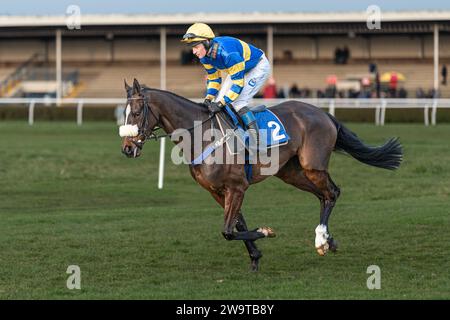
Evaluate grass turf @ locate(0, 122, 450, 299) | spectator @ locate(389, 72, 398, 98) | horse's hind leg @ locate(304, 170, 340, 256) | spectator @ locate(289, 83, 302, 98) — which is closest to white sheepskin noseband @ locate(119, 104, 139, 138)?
grass turf @ locate(0, 122, 450, 299)

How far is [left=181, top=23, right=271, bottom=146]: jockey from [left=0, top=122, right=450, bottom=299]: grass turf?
138 centimetres

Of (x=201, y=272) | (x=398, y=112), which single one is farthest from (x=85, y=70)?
(x=201, y=272)

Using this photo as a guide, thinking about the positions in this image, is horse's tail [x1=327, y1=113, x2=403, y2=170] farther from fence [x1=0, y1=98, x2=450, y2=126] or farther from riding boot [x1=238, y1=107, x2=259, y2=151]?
fence [x1=0, y1=98, x2=450, y2=126]

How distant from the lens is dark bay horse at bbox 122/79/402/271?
8.79 meters

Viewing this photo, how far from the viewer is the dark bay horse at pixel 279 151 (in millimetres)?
8789

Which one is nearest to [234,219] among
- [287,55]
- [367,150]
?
[367,150]

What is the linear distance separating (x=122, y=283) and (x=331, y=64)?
36.1 metres

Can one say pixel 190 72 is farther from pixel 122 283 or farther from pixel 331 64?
pixel 122 283

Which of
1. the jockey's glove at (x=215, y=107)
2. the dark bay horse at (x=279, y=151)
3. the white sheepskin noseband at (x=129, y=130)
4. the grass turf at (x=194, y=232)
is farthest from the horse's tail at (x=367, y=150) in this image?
the white sheepskin noseband at (x=129, y=130)

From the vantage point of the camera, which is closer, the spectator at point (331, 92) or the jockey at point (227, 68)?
the jockey at point (227, 68)

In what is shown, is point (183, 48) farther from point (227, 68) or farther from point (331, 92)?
point (227, 68)

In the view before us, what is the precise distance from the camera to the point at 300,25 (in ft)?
135

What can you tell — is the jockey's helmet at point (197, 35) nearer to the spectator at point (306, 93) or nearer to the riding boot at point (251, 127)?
the riding boot at point (251, 127)

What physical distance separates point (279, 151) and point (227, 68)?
93 centimetres
